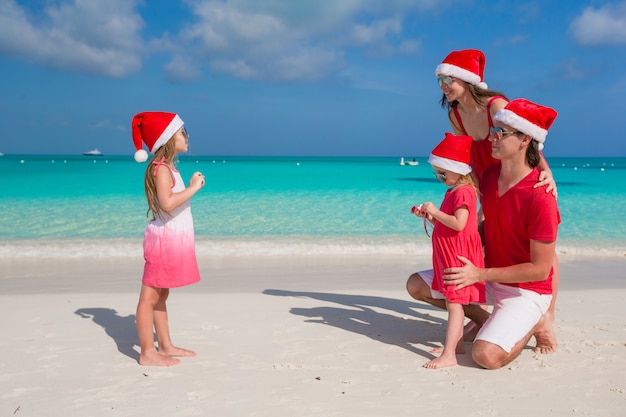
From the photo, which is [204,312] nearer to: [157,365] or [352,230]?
[157,365]

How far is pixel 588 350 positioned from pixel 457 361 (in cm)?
98

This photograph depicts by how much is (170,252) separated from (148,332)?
0.55 metres

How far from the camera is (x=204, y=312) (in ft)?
17.1

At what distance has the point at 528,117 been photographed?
3670 millimetres

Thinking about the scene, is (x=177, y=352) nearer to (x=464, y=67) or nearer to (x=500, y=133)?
(x=500, y=133)

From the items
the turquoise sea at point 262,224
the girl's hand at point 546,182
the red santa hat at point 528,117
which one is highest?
the red santa hat at point 528,117

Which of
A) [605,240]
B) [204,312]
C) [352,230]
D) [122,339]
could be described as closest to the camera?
[122,339]

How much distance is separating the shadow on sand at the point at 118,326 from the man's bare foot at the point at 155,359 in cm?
14

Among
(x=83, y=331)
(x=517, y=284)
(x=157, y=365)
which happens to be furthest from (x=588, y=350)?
(x=83, y=331)

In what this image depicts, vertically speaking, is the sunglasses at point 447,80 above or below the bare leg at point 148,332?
above

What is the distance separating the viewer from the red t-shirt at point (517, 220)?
3670 mm

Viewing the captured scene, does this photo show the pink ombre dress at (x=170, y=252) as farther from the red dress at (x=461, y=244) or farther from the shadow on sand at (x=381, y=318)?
the red dress at (x=461, y=244)

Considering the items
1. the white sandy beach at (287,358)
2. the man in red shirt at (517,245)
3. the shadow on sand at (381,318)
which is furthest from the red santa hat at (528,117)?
the shadow on sand at (381,318)

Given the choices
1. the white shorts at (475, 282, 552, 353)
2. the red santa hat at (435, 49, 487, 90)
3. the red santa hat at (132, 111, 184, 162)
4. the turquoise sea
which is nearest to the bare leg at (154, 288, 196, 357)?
the red santa hat at (132, 111, 184, 162)
